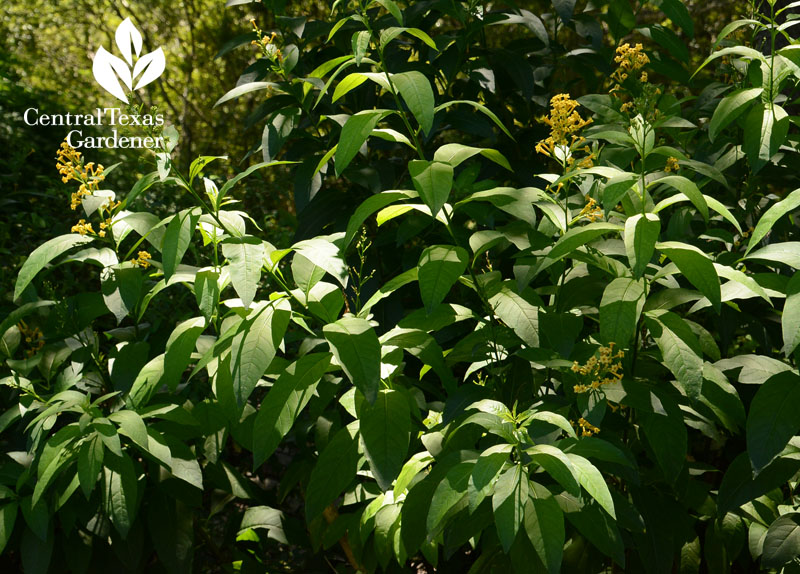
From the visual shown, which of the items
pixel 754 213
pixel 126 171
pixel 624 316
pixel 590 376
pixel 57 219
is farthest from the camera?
pixel 126 171

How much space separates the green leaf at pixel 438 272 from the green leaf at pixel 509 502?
1.07ft

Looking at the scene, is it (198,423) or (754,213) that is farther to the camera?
(754,213)

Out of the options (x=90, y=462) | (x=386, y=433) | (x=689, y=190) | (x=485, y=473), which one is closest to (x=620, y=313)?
(x=689, y=190)

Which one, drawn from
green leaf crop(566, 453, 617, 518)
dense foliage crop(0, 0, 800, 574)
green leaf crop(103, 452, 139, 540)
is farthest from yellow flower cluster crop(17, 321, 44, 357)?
green leaf crop(566, 453, 617, 518)

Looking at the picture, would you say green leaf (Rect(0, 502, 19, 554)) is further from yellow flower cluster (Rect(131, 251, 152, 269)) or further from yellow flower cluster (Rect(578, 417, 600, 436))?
yellow flower cluster (Rect(578, 417, 600, 436))

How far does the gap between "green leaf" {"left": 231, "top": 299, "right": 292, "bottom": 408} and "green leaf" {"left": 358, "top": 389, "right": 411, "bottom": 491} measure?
22 cm

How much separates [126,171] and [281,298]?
125 inches

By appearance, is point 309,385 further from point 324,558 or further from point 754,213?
point 754,213

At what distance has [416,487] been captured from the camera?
154 cm

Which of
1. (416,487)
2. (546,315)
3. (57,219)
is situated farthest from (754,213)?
(57,219)

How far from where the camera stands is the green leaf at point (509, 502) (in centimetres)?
120

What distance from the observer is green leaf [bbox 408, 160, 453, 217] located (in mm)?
1375

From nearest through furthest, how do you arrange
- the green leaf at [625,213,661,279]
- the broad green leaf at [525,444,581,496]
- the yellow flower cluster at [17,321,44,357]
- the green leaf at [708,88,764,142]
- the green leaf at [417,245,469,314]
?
the broad green leaf at [525,444,581,496], the green leaf at [625,213,661,279], the green leaf at [417,245,469,314], the green leaf at [708,88,764,142], the yellow flower cluster at [17,321,44,357]

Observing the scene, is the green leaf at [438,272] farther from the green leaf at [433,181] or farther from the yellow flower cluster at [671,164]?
the yellow flower cluster at [671,164]
